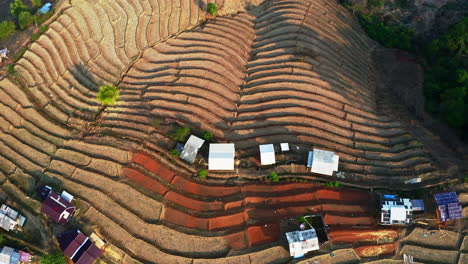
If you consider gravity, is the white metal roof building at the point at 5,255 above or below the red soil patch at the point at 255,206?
below

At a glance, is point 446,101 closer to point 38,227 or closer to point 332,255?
point 332,255

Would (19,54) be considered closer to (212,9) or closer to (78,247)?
(212,9)

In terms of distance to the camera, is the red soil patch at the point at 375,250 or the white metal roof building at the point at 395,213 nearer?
the red soil patch at the point at 375,250

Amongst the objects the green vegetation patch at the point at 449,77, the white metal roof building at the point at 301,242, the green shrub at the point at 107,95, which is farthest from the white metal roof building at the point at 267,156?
the green vegetation patch at the point at 449,77

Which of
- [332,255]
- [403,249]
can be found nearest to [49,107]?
[332,255]

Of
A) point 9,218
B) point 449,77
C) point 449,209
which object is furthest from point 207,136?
point 449,77

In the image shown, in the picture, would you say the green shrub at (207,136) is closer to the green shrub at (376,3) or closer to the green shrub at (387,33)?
the green shrub at (387,33)

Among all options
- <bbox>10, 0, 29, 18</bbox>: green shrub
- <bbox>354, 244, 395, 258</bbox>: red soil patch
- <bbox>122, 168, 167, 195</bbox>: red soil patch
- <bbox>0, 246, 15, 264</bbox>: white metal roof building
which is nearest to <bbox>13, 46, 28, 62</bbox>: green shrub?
<bbox>10, 0, 29, 18</bbox>: green shrub

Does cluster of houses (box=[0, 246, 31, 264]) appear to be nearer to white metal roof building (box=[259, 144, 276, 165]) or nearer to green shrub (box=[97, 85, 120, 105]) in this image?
green shrub (box=[97, 85, 120, 105])
